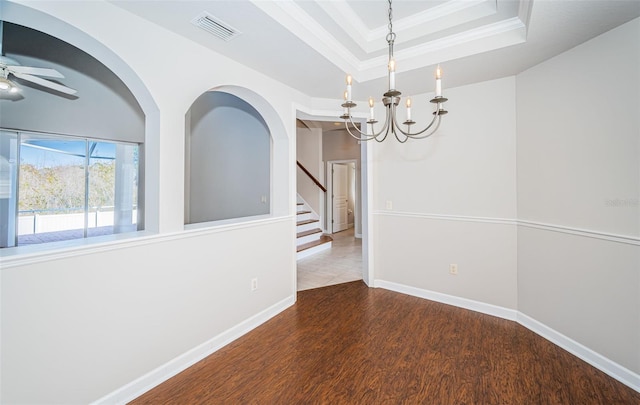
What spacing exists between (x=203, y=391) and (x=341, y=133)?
21.3ft

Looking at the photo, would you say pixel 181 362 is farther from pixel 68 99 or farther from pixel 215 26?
pixel 68 99

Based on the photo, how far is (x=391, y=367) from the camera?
1.97m

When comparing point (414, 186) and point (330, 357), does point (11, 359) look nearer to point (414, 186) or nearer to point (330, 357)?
point (330, 357)

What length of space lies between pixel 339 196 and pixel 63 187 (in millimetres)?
5915

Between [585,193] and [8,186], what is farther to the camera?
[8,186]

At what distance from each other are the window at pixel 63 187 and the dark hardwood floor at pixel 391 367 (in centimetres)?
344

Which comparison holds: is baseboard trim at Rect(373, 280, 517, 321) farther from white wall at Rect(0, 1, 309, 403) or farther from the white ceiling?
the white ceiling

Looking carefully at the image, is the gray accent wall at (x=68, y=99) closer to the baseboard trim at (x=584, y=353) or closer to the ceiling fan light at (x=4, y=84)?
the ceiling fan light at (x=4, y=84)

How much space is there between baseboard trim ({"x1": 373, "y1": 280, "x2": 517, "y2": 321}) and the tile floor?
563mm

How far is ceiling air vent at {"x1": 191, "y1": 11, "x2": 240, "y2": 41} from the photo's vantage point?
1746 millimetres

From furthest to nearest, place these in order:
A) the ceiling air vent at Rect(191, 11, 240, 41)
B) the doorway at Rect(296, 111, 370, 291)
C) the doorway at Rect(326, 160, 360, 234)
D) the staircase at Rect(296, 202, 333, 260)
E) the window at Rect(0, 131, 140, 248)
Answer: the doorway at Rect(326, 160, 360, 234) → the doorway at Rect(296, 111, 370, 291) → the staircase at Rect(296, 202, 333, 260) → the window at Rect(0, 131, 140, 248) → the ceiling air vent at Rect(191, 11, 240, 41)

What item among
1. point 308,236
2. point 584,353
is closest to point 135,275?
point 584,353

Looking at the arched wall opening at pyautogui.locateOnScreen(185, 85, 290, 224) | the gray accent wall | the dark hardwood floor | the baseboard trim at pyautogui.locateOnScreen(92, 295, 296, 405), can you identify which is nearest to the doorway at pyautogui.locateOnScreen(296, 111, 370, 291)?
the arched wall opening at pyautogui.locateOnScreen(185, 85, 290, 224)

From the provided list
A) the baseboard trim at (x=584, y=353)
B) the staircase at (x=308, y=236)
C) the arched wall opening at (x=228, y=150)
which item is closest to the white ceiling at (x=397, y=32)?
the arched wall opening at (x=228, y=150)
